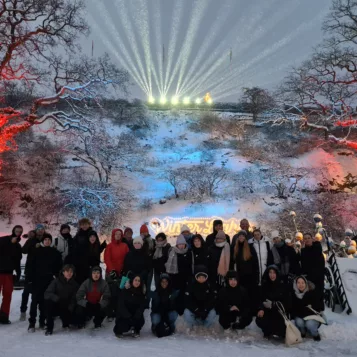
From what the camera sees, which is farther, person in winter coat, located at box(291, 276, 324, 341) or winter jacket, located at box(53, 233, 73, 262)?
winter jacket, located at box(53, 233, 73, 262)

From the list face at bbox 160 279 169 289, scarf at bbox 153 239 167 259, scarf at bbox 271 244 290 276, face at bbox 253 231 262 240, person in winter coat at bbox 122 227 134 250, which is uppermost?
face at bbox 253 231 262 240

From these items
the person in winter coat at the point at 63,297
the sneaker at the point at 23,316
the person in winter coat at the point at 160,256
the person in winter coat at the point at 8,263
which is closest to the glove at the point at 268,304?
the person in winter coat at the point at 160,256

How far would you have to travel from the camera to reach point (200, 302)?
5.99 m

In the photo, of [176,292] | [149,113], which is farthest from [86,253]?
[149,113]

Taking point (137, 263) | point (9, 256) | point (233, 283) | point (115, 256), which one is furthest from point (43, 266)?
point (233, 283)

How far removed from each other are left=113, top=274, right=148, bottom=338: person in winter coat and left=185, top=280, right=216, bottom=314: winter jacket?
79 centimetres

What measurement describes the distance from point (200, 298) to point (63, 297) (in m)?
2.47

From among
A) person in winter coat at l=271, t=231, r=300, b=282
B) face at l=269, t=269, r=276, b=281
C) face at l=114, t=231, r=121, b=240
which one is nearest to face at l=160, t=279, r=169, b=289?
face at l=114, t=231, r=121, b=240

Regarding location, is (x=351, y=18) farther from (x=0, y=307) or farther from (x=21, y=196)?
(x=21, y=196)

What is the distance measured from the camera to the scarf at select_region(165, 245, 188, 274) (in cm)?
642

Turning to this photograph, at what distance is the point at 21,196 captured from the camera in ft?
70.1

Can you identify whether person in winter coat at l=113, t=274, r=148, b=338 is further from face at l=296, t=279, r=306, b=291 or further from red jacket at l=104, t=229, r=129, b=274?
face at l=296, t=279, r=306, b=291

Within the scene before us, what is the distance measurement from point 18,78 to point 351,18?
1767cm

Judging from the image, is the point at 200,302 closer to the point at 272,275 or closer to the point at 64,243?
the point at 272,275
